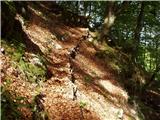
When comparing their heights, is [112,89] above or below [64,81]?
below

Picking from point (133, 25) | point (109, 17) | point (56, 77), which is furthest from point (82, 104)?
point (133, 25)

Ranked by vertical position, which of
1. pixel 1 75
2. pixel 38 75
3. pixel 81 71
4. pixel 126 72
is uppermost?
pixel 1 75

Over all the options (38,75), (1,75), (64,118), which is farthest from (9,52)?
(64,118)

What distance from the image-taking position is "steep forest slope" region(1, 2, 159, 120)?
8.16 meters

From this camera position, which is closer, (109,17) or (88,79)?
(88,79)

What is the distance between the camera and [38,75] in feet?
32.5

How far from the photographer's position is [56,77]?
10930 mm

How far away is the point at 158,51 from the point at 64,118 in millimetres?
12495

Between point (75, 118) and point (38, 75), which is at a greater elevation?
point (38, 75)

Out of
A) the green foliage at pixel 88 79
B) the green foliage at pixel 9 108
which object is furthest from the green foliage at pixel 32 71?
the green foliage at pixel 88 79

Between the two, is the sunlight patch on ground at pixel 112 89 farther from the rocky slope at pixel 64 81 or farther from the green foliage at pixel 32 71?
the green foliage at pixel 32 71

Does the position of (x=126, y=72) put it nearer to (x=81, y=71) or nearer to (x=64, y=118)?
(x=81, y=71)

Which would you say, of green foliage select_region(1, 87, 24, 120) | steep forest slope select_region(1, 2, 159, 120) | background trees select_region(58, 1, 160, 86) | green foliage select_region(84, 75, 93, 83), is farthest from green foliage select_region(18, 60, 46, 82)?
background trees select_region(58, 1, 160, 86)

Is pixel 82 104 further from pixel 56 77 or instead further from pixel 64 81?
pixel 56 77
